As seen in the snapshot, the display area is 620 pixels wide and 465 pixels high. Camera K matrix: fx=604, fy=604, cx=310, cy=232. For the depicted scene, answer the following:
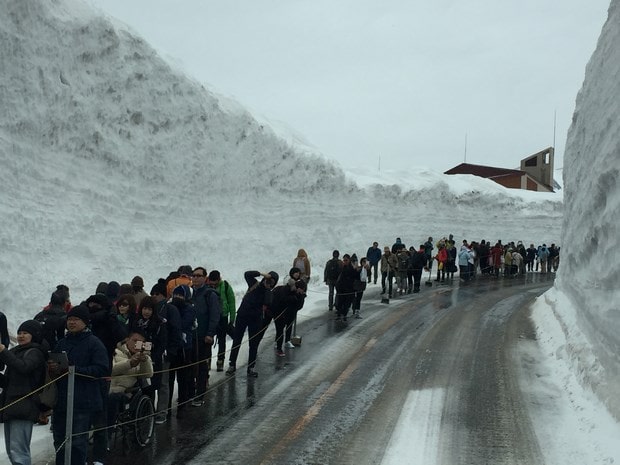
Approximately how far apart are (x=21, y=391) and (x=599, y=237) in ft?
A: 29.3

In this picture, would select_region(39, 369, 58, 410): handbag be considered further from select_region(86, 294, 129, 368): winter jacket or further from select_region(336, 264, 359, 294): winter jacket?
select_region(336, 264, 359, 294): winter jacket

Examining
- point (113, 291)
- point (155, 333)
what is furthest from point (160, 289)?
point (155, 333)

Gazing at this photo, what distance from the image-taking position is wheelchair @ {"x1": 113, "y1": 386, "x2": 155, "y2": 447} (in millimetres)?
6742

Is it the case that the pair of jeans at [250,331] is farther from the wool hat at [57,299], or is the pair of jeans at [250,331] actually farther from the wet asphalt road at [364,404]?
the wool hat at [57,299]

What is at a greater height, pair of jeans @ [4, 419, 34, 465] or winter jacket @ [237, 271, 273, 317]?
winter jacket @ [237, 271, 273, 317]

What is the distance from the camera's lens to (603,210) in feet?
33.4

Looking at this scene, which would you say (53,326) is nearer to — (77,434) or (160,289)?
(160,289)

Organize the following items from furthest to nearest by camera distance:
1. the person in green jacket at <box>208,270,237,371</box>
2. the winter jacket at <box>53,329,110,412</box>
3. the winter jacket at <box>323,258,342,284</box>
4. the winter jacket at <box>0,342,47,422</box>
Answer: the winter jacket at <box>323,258,342,284</box>
the person in green jacket at <box>208,270,237,371</box>
the winter jacket at <box>53,329,110,412</box>
the winter jacket at <box>0,342,47,422</box>

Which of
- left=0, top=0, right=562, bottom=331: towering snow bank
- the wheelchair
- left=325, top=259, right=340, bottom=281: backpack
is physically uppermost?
left=0, top=0, right=562, bottom=331: towering snow bank

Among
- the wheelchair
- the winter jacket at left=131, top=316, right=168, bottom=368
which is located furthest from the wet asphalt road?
the winter jacket at left=131, top=316, right=168, bottom=368

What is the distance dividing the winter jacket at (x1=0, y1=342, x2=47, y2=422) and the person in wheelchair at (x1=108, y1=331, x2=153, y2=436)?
1139mm

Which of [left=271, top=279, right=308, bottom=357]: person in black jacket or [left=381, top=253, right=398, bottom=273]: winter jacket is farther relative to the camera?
[left=381, top=253, right=398, bottom=273]: winter jacket

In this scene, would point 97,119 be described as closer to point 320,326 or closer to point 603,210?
point 320,326

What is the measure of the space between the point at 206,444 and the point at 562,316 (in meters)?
9.57
